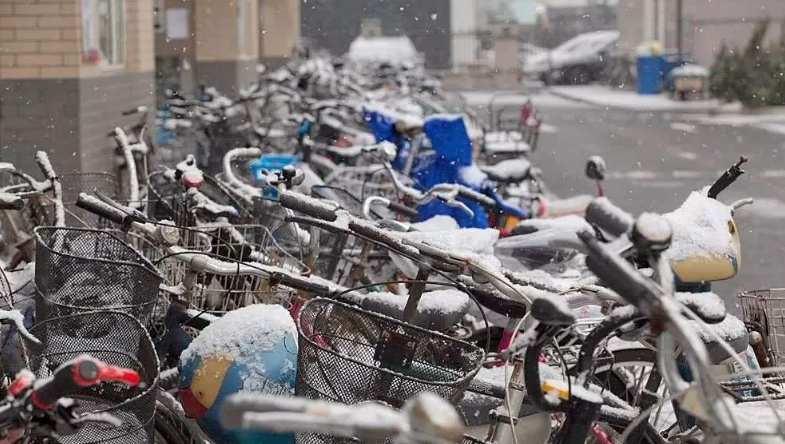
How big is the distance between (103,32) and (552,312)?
9.31 meters

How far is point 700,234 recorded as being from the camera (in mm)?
3996

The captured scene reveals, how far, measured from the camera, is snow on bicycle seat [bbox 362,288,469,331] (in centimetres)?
363

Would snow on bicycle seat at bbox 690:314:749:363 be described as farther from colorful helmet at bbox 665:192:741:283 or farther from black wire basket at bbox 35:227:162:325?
black wire basket at bbox 35:227:162:325

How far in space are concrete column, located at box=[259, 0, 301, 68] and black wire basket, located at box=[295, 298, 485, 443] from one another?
801 inches

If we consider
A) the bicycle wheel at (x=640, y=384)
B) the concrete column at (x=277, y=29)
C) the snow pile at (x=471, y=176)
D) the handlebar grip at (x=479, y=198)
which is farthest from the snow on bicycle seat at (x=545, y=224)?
the concrete column at (x=277, y=29)

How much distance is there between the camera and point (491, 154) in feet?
44.2

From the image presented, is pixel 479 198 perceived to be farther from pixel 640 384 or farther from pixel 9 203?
pixel 9 203

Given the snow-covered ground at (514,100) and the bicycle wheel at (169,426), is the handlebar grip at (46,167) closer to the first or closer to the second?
the bicycle wheel at (169,426)

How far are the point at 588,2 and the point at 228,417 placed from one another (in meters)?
52.5

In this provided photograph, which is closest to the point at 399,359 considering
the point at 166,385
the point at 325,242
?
the point at 166,385

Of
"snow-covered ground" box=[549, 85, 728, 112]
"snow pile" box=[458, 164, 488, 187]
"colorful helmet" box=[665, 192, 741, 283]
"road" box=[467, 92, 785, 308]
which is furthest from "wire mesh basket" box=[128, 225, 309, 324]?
"snow-covered ground" box=[549, 85, 728, 112]

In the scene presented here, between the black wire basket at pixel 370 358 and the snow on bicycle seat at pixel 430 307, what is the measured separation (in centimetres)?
37

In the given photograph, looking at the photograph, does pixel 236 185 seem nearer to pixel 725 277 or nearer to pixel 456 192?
pixel 456 192

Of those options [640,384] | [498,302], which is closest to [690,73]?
[640,384]
